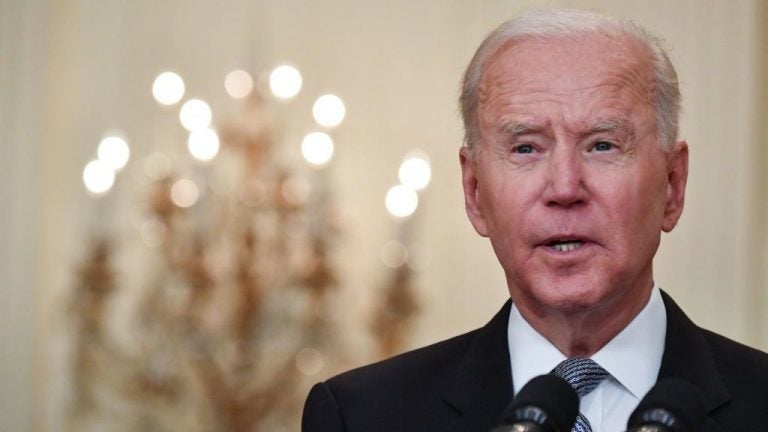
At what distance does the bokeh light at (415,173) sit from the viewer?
24.3 feet

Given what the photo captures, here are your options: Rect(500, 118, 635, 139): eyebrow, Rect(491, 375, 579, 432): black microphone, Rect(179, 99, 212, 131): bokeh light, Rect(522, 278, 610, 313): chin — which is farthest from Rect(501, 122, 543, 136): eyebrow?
Rect(179, 99, 212, 131): bokeh light

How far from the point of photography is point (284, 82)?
7578 millimetres

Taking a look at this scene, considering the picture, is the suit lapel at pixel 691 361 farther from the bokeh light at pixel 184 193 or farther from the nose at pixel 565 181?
the bokeh light at pixel 184 193

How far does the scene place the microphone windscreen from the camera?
1.65 meters

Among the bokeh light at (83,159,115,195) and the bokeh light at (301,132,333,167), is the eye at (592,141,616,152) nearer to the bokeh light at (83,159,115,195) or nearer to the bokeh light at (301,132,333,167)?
the bokeh light at (301,132,333,167)

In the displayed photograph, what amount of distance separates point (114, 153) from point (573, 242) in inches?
217

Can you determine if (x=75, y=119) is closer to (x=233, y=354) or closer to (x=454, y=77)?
(x=233, y=354)

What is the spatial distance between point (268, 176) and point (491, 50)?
5.12 meters

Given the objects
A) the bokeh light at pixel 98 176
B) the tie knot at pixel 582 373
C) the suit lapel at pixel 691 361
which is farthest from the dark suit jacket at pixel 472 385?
the bokeh light at pixel 98 176

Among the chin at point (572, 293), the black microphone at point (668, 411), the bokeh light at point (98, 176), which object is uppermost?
the bokeh light at point (98, 176)

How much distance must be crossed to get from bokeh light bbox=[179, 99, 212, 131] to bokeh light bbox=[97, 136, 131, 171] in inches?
14.0

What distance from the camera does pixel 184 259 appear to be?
725cm

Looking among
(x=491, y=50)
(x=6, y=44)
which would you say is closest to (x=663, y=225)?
(x=491, y=50)

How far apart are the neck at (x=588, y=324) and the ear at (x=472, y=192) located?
7.6 inches
